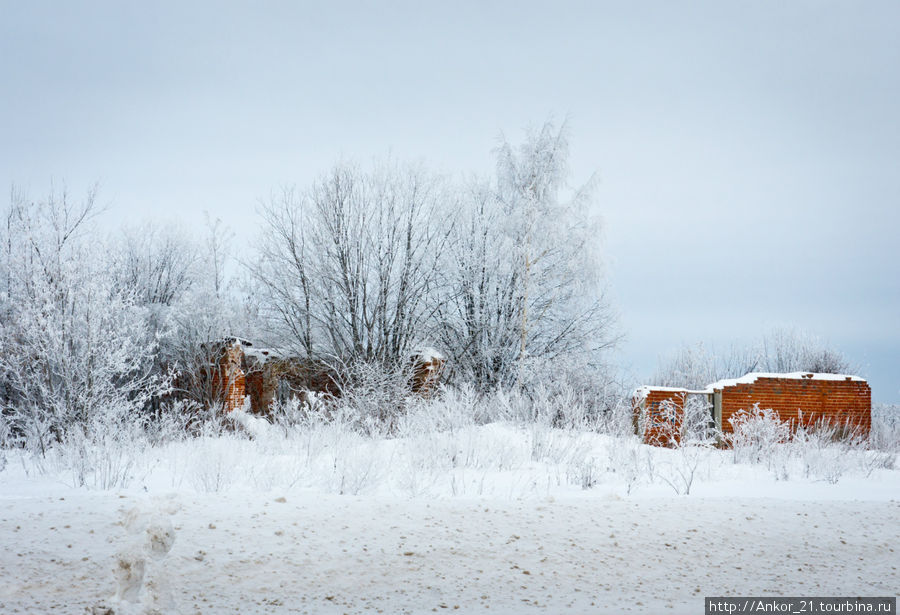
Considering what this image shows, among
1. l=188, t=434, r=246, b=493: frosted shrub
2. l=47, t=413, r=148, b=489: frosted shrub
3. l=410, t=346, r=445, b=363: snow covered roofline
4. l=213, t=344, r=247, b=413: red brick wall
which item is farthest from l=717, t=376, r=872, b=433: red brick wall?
l=47, t=413, r=148, b=489: frosted shrub

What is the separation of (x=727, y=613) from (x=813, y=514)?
2.98 metres

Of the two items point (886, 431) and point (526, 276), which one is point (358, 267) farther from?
point (886, 431)

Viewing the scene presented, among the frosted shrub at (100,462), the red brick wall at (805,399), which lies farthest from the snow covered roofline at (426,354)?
the frosted shrub at (100,462)

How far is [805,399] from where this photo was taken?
1836cm

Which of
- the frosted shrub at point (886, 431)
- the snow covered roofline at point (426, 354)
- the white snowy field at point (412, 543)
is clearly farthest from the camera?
the snow covered roofline at point (426, 354)

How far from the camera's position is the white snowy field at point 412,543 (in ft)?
14.9

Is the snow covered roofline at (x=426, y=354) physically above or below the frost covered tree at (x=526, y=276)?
below

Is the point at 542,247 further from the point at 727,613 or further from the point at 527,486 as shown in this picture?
the point at 727,613

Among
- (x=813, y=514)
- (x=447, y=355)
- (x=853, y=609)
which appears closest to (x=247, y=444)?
(x=813, y=514)

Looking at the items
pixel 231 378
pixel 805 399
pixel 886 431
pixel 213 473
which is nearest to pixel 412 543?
pixel 213 473

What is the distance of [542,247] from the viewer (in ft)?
64.2

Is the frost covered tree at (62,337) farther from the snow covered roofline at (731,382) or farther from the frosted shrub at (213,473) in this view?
the snow covered roofline at (731,382)

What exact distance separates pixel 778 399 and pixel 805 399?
38.3 inches

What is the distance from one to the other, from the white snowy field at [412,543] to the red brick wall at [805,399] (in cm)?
952
